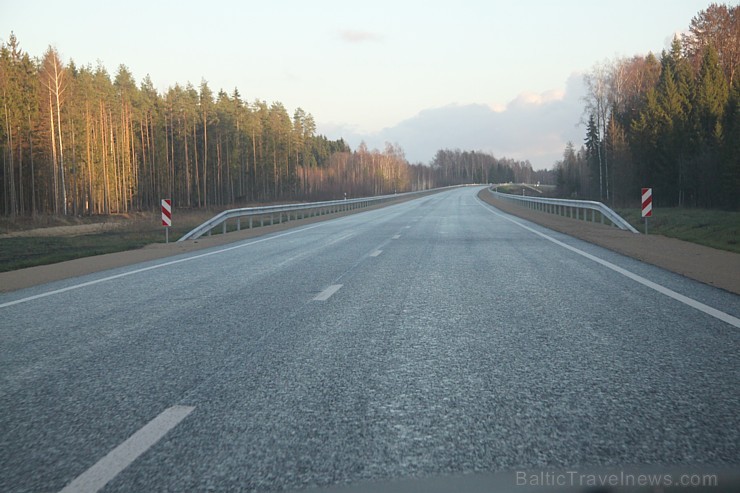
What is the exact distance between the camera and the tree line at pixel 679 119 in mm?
48625

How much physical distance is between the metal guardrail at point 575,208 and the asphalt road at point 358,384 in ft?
41.7

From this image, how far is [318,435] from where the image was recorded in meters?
3.17

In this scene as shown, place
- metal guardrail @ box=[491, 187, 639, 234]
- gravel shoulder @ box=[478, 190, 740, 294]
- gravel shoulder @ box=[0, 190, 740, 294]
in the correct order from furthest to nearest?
metal guardrail @ box=[491, 187, 639, 234] → gravel shoulder @ box=[0, 190, 740, 294] → gravel shoulder @ box=[478, 190, 740, 294]

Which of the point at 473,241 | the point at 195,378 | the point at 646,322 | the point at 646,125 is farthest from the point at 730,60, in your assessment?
the point at 195,378

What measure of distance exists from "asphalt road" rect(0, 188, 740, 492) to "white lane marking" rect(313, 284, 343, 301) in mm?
41

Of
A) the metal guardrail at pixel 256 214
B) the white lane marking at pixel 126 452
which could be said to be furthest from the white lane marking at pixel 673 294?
the metal guardrail at pixel 256 214

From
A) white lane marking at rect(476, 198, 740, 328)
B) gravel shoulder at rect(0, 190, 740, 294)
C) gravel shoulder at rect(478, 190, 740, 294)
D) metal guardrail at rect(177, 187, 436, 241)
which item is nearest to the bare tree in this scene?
metal guardrail at rect(177, 187, 436, 241)

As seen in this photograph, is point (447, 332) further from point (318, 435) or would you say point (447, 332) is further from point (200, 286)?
point (200, 286)

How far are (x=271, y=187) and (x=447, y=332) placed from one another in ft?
335

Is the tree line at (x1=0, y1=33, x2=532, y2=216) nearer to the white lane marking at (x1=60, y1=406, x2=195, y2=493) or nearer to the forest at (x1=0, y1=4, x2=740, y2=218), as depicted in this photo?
the forest at (x1=0, y1=4, x2=740, y2=218)

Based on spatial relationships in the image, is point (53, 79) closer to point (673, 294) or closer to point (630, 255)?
point (630, 255)

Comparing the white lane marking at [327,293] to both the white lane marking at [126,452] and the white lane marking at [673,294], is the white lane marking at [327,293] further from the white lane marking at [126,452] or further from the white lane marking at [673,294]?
the white lane marking at [673,294]

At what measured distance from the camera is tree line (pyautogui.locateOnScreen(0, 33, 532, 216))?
5541 cm

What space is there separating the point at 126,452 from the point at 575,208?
3839cm
